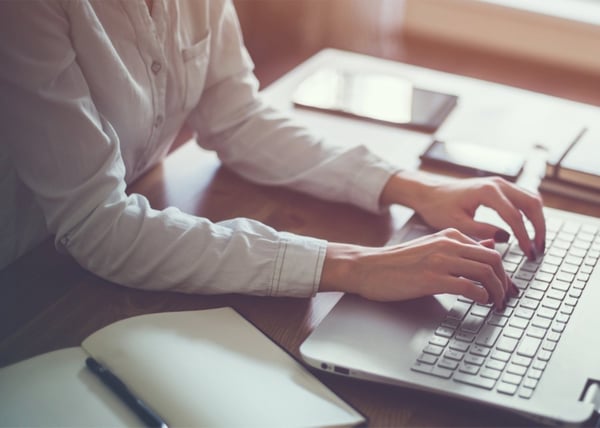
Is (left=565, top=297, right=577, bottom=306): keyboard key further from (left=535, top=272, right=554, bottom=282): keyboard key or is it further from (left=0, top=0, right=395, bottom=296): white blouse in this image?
(left=0, top=0, right=395, bottom=296): white blouse

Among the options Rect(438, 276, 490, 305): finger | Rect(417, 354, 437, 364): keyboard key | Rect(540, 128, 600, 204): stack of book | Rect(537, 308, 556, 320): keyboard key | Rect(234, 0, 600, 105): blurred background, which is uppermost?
Rect(438, 276, 490, 305): finger

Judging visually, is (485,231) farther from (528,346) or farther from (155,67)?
(155,67)

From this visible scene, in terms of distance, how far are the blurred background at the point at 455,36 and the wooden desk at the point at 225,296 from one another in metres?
1.51

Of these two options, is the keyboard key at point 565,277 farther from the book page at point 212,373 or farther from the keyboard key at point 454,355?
the book page at point 212,373

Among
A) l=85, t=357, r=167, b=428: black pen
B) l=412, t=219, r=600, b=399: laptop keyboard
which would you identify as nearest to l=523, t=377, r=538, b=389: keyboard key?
l=412, t=219, r=600, b=399: laptop keyboard

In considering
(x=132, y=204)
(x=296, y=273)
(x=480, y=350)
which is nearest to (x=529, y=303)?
(x=480, y=350)

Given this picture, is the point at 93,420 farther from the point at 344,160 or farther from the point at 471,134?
the point at 471,134

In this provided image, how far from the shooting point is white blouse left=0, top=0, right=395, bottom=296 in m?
0.94

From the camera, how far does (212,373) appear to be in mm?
834

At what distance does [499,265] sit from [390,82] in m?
0.72

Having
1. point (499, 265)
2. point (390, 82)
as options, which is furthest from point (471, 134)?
point (499, 265)

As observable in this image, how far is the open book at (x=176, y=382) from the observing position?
783mm

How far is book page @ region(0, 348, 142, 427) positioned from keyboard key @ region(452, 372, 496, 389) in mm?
315

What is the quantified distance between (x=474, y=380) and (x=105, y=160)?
0.49 metres
